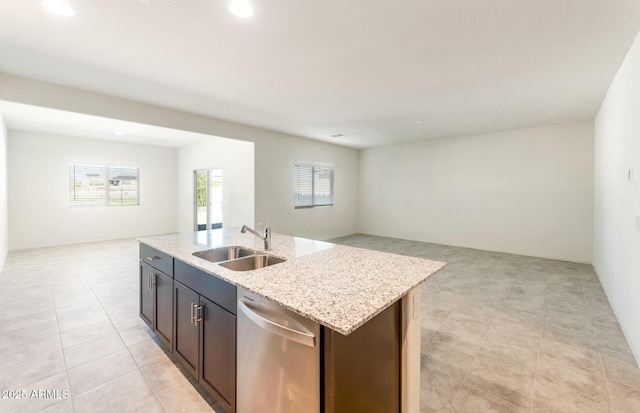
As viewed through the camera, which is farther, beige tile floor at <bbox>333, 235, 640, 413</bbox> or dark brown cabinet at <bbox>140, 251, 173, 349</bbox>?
dark brown cabinet at <bbox>140, 251, 173, 349</bbox>

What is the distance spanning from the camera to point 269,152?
5.96 meters

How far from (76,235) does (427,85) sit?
8.21 m

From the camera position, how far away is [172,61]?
109 inches

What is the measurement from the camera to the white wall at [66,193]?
5.88m

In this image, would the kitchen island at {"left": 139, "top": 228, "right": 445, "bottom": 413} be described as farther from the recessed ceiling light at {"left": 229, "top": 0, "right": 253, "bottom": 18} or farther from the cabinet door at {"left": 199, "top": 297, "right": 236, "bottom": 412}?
the recessed ceiling light at {"left": 229, "top": 0, "right": 253, "bottom": 18}

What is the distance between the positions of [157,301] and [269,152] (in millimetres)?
4145

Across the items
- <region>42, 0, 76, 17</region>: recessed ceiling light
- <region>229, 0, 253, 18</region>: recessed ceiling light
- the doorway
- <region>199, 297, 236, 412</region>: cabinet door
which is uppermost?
<region>42, 0, 76, 17</region>: recessed ceiling light

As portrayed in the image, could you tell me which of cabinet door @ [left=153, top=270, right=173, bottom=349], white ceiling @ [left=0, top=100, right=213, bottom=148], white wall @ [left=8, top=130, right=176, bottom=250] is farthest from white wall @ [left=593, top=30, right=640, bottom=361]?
white wall @ [left=8, top=130, right=176, bottom=250]

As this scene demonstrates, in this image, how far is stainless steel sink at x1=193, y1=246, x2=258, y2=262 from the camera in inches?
88.3

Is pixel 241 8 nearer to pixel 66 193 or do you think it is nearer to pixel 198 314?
pixel 198 314

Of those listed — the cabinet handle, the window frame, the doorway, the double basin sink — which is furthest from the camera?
the doorway

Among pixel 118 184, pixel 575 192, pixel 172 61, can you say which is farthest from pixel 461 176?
pixel 118 184

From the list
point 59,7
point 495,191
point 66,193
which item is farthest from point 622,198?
point 66,193

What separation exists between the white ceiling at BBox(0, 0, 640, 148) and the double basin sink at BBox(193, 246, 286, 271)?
1.80 metres
